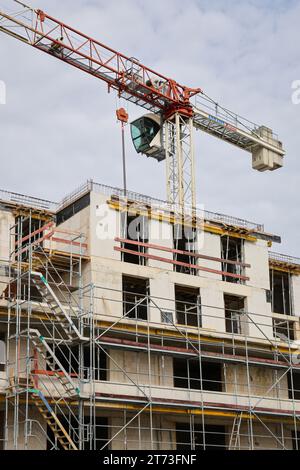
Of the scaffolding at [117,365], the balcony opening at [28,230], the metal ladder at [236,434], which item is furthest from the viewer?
the metal ladder at [236,434]

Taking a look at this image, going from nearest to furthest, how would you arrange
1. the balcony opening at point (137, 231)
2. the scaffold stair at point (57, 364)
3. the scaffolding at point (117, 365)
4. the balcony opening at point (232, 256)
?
the scaffold stair at point (57, 364) < the scaffolding at point (117, 365) < the balcony opening at point (137, 231) < the balcony opening at point (232, 256)

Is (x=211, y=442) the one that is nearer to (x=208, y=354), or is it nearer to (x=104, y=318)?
(x=208, y=354)

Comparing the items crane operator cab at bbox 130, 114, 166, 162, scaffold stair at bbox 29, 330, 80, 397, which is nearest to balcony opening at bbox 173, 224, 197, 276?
scaffold stair at bbox 29, 330, 80, 397

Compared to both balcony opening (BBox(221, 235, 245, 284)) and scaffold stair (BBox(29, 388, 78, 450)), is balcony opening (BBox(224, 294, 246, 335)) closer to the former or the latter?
balcony opening (BBox(221, 235, 245, 284))

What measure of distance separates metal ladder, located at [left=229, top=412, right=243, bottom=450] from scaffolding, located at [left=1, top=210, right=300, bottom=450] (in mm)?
80

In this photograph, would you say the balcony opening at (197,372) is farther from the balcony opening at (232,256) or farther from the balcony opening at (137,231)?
the balcony opening at (137,231)

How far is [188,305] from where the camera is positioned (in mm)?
53094

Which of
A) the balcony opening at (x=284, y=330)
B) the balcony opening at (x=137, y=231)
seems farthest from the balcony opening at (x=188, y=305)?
the balcony opening at (x=284, y=330)

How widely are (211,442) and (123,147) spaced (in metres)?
19.2

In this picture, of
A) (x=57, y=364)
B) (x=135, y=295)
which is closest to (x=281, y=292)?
(x=135, y=295)

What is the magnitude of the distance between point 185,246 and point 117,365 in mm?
10041

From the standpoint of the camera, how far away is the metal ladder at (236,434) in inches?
1909

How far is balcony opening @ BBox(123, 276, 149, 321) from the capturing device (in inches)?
1961

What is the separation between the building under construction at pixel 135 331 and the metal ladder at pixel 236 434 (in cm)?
7
